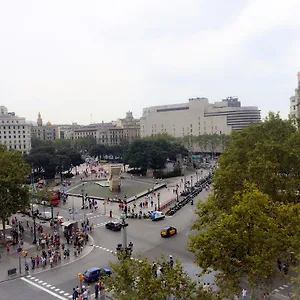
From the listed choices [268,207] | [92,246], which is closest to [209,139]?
[92,246]

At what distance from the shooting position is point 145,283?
15.6 metres

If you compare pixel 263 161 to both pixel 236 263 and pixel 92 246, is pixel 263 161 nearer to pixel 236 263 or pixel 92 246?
pixel 236 263

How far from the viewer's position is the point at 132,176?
286 ft

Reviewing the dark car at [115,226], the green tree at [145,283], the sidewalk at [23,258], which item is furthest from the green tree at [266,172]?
the sidewalk at [23,258]

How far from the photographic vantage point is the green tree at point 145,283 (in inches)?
611

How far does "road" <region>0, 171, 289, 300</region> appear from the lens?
25.7 m

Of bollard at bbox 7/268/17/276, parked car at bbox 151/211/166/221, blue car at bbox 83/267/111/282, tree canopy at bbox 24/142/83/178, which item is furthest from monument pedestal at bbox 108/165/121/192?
blue car at bbox 83/267/111/282

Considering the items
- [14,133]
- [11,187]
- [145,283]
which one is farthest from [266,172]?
[14,133]

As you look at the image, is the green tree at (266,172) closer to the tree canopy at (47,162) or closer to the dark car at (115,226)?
the dark car at (115,226)

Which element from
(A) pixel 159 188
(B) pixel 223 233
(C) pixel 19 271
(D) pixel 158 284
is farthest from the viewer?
(A) pixel 159 188

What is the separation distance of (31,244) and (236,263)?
2478cm

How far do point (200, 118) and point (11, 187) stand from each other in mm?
144946

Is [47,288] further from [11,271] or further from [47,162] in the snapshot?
[47,162]

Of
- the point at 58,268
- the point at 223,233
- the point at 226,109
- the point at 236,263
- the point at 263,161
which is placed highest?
the point at 226,109
